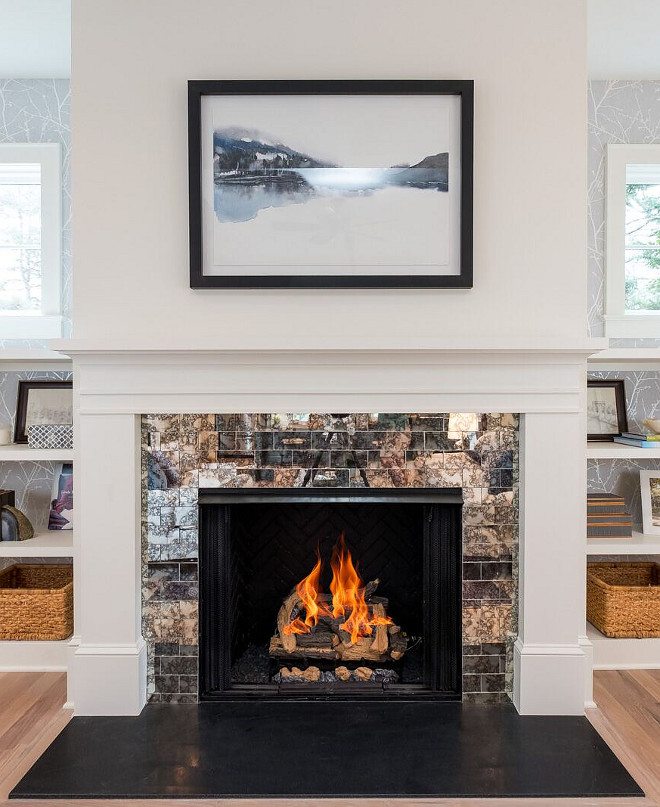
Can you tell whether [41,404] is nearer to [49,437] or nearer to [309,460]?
[49,437]

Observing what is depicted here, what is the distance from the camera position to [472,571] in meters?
2.17

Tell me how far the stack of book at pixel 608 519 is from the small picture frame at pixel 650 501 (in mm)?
163

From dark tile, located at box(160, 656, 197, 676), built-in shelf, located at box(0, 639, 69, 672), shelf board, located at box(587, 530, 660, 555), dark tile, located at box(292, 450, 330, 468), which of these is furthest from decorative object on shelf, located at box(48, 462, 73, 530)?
shelf board, located at box(587, 530, 660, 555)

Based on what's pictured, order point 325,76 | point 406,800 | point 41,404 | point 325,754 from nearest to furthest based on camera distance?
point 406,800, point 325,754, point 325,76, point 41,404

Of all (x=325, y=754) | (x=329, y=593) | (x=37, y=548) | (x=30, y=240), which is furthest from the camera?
(x=30, y=240)

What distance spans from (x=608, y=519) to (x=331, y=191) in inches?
70.5

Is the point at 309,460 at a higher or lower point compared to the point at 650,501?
higher

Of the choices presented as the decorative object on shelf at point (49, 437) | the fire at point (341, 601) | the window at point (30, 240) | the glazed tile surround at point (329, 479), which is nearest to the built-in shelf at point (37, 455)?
the decorative object on shelf at point (49, 437)

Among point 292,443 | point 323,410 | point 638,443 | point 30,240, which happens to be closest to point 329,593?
point 292,443

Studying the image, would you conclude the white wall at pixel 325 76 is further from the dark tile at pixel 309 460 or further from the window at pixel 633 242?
the window at pixel 633 242

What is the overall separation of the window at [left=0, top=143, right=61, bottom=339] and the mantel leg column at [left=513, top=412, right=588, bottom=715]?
2135 mm

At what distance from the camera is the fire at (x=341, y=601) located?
2357 millimetres

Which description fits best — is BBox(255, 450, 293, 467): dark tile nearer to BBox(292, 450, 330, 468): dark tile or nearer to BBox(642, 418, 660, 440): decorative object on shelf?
BBox(292, 450, 330, 468): dark tile

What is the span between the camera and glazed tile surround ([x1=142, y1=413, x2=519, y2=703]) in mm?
2143
